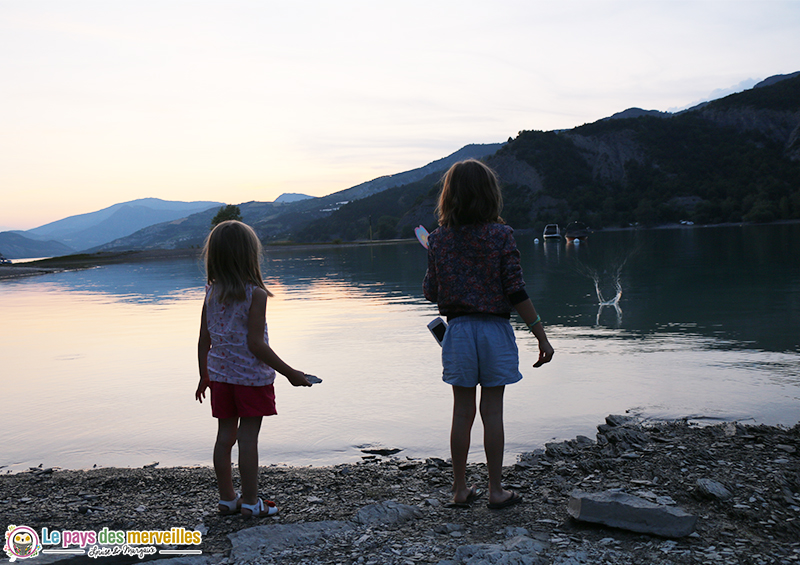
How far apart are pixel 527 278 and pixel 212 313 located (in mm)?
18247

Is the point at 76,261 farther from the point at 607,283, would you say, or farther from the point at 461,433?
the point at 461,433

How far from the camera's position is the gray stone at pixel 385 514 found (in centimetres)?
311

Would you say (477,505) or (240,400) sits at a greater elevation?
(240,400)

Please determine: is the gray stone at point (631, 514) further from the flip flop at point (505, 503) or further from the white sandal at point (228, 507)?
the white sandal at point (228, 507)

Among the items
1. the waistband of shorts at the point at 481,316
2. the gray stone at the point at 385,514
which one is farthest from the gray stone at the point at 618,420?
the gray stone at the point at 385,514

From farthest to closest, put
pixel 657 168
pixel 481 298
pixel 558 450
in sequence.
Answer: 1. pixel 657 168
2. pixel 558 450
3. pixel 481 298

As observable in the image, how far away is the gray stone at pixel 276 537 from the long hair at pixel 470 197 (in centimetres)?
164

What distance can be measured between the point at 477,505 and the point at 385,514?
0.52m

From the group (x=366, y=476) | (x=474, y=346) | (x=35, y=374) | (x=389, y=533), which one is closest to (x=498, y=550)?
(x=389, y=533)

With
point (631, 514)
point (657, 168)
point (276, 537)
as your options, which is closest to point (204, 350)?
point (276, 537)

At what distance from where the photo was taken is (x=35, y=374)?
8078mm

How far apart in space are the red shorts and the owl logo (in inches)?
38.7

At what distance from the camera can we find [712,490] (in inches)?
122

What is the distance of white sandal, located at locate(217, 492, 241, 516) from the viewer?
330 cm
